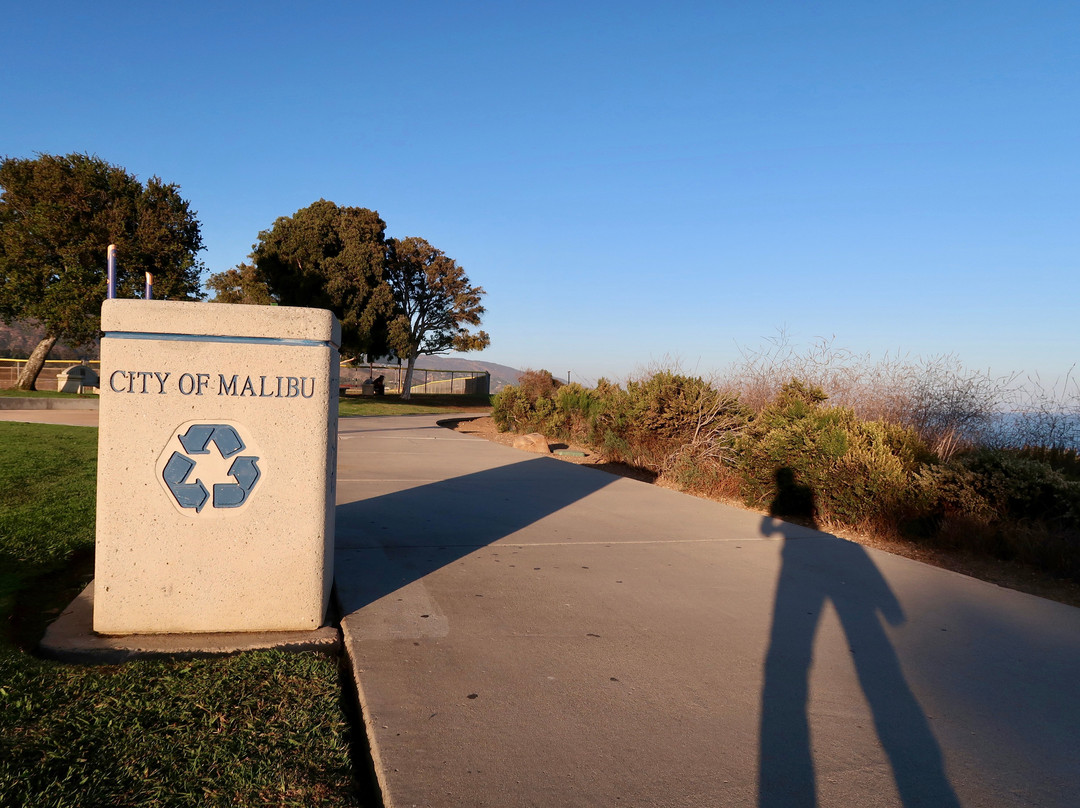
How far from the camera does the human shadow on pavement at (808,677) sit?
2641 mm

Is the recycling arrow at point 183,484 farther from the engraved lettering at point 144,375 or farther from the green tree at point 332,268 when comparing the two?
the green tree at point 332,268

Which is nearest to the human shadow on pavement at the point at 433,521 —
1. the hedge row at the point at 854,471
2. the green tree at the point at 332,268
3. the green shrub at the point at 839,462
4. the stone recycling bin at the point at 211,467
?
the stone recycling bin at the point at 211,467

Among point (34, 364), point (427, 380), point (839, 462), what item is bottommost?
point (427, 380)

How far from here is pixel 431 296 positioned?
1542 inches

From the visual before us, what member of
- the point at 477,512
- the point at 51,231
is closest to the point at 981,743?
the point at 477,512

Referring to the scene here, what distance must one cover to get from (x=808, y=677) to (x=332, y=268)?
32.4m

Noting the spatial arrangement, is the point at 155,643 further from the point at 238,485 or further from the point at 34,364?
the point at 34,364

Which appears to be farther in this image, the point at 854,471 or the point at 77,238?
the point at 77,238

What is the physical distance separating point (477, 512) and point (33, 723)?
4.73 metres

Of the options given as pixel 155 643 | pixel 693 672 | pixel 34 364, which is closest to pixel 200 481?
pixel 155 643

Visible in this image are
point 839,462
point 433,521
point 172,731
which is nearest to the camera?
point 172,731

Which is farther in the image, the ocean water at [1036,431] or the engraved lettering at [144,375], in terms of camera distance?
the ocean water at [1036,431]

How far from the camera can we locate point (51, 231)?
22469 mm

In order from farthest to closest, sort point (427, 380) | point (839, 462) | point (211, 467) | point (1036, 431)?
point (427, 380) → point (1036, 431) → point (839, 462) → point (211, 467)
